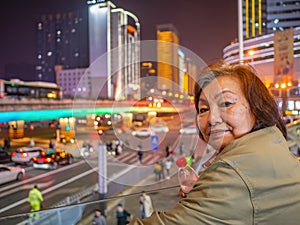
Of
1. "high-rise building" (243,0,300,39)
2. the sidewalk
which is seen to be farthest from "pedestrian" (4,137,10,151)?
"high-rise building" (243,0,300,39)

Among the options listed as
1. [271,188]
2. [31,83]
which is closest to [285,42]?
[271,188]

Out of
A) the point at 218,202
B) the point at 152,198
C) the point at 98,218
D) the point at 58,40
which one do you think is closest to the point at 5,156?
the point at 58,40

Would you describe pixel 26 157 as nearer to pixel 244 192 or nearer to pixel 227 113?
pixel 227 113

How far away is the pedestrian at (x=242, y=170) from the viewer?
38 centimetres

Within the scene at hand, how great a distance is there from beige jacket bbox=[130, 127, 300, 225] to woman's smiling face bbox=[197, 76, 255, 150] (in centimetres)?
8

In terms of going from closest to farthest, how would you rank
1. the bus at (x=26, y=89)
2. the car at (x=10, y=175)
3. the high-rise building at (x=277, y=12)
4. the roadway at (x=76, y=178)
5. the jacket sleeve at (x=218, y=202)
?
the jacket sleeve at (x=218, y=202) → the roadway at (x=76, y=178) → the car at (x=10, y=175) → the high-rise building at (x=277, y=12) → the bus at (x=26, y=89)

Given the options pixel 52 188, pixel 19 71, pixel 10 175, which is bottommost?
pixel 52 188

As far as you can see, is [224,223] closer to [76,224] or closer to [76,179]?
[76,224]

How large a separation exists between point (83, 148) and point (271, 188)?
6.10 meters

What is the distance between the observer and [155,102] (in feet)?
7.81

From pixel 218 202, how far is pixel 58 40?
Result: 927 centimetres

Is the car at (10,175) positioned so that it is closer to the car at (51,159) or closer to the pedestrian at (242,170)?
the car at (51,159)

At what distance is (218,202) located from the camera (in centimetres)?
37

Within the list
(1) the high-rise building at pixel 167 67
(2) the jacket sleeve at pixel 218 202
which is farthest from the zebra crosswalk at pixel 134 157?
(2) the jacket sleeve at pixel 218 202
